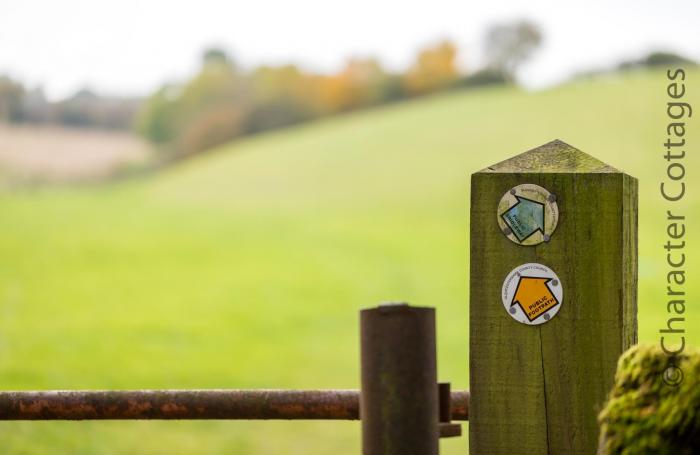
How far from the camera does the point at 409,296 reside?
30406 mm

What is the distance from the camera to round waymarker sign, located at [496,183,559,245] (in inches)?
93.2

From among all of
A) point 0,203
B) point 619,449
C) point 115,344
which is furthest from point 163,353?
point 0,203

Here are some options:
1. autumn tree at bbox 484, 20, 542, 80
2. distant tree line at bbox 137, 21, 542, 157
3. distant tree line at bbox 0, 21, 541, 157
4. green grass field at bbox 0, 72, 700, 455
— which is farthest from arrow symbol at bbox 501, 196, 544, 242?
autumn tree at bbox 484, 20, 542, 80

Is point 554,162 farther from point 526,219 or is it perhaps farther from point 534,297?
point 534,297

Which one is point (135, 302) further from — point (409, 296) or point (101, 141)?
point (101, 141)

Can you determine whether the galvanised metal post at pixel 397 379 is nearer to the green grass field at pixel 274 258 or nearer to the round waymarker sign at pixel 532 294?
the round waymarker sign at pixel 532 294

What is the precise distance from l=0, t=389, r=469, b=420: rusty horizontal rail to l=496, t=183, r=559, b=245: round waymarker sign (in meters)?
0.66

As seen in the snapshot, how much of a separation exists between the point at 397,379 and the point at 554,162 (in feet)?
2.18

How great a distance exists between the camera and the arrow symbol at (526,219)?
2367mm

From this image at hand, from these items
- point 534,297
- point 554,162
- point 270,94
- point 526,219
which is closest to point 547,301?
point 534,297

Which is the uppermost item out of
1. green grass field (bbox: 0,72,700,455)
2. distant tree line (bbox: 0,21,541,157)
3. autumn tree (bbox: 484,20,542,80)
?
autumn tree (bbox: 484,20,542,80)

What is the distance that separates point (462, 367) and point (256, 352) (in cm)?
538

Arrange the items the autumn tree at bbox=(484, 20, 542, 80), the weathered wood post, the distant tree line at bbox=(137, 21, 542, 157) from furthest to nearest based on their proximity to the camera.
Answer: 1. the autumn tree at bbox=(484, 20, 542, 80)
2. the distant tree line at bbox=(137, 21, 542, 157)
3. the weathered wood post

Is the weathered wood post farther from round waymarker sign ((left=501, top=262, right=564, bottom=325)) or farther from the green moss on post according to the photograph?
the green moss on post
